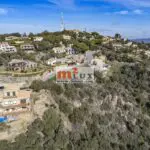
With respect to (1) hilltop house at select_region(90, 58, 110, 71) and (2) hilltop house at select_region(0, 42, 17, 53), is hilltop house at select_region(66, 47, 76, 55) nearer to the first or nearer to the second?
(1) hilltop house at select_region(90, 58, 110, 71)

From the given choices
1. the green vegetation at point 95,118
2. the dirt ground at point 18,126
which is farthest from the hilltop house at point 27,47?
the dirt ground at point 18,126

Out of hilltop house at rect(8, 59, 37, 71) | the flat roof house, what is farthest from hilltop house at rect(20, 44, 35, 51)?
hilltop house at rect(8, 59, 37, 71)

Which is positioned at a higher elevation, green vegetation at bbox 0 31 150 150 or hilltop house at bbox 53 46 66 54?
hilltop house at bbox 53 46 66 54

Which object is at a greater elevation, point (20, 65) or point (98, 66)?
point (20, 65)

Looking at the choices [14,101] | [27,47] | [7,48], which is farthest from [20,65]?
[27,47]

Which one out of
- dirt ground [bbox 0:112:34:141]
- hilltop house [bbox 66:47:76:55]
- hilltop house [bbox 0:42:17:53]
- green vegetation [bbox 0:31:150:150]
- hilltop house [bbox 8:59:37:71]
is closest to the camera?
dirt ground [bbox 0:112:34:141]

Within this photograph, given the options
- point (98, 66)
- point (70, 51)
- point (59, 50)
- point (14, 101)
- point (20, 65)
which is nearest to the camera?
point (14, 101)

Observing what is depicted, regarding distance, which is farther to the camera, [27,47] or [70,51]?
[70,51]

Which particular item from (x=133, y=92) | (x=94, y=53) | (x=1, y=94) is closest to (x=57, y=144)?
(x=1, y=94)

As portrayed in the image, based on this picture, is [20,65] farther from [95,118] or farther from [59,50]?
[95,118]
